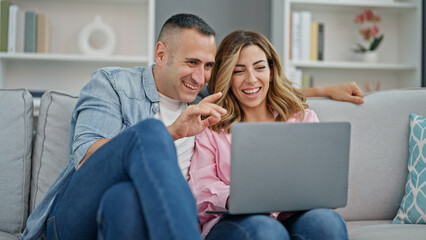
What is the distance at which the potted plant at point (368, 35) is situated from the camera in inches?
122

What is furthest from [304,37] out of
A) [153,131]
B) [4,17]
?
[153,131]

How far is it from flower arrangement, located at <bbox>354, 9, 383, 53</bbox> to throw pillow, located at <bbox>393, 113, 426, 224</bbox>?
57.5 inches

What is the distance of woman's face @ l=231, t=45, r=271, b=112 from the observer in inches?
68.1

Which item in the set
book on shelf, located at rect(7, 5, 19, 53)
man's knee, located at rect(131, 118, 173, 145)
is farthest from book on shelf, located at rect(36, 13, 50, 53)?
man's knee, located at rect(131, 118, 173, 145)

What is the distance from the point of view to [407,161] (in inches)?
69.7

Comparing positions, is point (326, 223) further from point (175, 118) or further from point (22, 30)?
point (22, 30)

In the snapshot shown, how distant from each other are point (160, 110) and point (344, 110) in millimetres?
670

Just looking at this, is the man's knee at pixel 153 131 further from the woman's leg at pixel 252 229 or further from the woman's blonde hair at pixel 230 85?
the woman's blonde hair at pixel 230 85

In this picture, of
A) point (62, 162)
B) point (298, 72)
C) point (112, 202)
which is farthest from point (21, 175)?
point (298, 72)

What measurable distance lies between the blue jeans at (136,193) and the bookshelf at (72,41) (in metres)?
1.81

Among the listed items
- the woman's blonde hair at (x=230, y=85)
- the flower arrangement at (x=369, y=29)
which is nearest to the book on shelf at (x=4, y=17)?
the woman's blonde hair at (x=230, y=85)

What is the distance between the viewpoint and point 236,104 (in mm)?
1796

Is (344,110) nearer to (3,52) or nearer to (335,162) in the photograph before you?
(335,162)

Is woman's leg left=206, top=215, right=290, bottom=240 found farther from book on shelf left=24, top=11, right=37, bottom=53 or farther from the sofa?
book on shelf left=24, top=11, right=37, bottom=53
